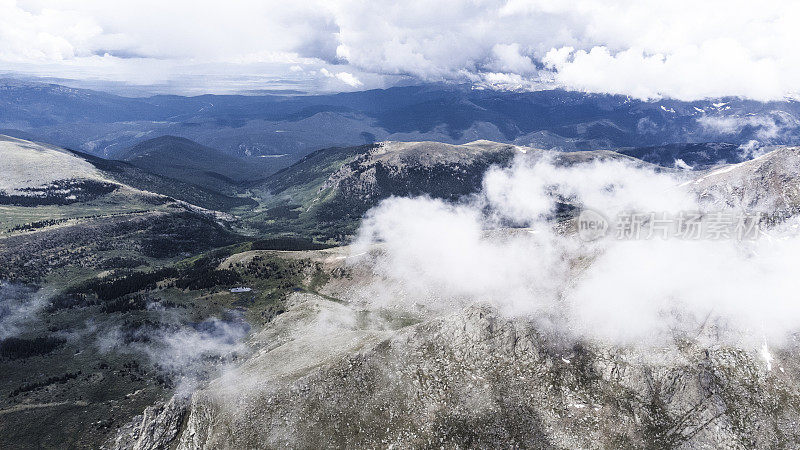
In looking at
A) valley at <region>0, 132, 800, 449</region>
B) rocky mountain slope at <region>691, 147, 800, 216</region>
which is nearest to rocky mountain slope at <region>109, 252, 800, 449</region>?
valley at <region>0, 132, 800, 449</region>

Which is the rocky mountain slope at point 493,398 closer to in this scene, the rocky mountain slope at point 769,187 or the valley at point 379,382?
the valley at point 379,382

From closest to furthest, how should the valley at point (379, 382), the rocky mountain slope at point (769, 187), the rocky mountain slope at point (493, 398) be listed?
the rocky mountain slope at point (493, 398) < the valley at point (379, 382) < the rocky mountain slope at point (769, 187)

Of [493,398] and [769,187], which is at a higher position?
[769,187]

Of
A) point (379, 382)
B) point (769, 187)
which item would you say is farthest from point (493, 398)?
point (769, 187)

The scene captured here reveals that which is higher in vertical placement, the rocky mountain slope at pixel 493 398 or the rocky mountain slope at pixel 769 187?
the rocky mountain slope at pixel 769 187

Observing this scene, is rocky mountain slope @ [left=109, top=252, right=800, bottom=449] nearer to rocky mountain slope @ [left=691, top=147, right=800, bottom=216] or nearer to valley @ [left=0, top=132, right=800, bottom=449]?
valley @ [left=0, top=132, right=800, bottom=449]

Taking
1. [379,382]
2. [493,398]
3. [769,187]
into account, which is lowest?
[379,382]

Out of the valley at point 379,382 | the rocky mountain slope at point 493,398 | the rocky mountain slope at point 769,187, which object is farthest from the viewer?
the rocky mountain slope at point 769,187

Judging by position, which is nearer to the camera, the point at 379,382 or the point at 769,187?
the point at 379,382

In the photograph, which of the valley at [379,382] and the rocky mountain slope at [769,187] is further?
the rocky mountain slope at [769,187]

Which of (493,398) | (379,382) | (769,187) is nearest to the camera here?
(493,398)

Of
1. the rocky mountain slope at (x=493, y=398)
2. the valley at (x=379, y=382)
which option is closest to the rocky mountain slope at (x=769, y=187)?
the valley at (x=379, y=382)

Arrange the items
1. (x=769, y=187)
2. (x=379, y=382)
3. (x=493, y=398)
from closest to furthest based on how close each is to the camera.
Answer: (x=493, y=398) < (x=379, y=382) < (x=769, y=187)

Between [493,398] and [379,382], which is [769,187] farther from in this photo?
[379,382]
